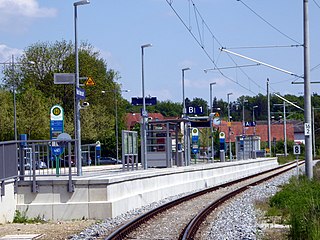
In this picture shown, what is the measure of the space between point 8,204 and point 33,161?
1.85 meters

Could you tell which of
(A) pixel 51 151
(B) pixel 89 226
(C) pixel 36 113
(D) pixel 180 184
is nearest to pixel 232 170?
(D) pixel 180 184

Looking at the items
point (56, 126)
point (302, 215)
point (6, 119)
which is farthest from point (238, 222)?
point (6, 119)

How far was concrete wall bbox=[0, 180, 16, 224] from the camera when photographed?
61.3ft

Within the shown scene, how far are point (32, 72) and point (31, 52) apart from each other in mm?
1993

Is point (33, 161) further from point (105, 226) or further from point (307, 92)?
point (307, 92)

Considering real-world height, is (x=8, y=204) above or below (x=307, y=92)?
below

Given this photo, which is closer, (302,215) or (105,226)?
(302,215)

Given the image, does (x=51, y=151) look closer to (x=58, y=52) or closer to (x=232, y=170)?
(x=232, y=170)

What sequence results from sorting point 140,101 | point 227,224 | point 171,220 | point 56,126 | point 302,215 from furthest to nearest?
1. point 140,101
2. point 56,126
3. point 171,220
4. point 227,224
5. point 302,215

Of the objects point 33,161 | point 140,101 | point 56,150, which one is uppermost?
point 140,101

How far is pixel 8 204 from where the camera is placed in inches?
752

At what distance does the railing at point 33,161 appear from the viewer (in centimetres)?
1928

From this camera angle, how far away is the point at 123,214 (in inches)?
835

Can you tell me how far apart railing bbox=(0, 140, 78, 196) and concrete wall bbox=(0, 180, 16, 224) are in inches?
8.5
